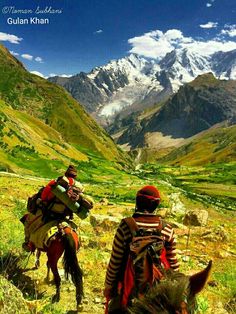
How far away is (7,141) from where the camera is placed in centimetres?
6469

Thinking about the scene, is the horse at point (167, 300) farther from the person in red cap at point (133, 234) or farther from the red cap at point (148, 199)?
the red cap at point (148, 199)

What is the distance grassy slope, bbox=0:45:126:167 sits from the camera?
446 feet

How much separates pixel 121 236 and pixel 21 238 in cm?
634

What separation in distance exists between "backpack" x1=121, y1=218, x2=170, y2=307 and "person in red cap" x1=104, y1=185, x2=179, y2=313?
0.05 metres

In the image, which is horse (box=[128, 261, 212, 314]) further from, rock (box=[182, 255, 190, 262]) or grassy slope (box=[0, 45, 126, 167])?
grassy slope (box=[0, 45, 126, 167])

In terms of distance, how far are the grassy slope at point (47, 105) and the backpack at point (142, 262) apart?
411 feet

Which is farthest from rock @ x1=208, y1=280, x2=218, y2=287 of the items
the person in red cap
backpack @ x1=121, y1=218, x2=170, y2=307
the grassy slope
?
the grassy slope

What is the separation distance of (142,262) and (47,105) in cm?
14087

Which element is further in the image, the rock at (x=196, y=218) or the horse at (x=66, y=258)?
the rock at (x=196, y=218)

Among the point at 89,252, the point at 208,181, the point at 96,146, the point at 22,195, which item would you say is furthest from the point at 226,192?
the point at 89,252

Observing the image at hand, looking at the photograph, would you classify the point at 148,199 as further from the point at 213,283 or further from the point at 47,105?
the point at 47,105

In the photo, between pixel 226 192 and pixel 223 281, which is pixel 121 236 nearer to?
pixel 223 281

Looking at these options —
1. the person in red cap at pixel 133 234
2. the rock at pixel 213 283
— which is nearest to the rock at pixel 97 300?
the rock at pixel 213 283

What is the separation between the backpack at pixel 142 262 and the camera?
6414 millimetres
